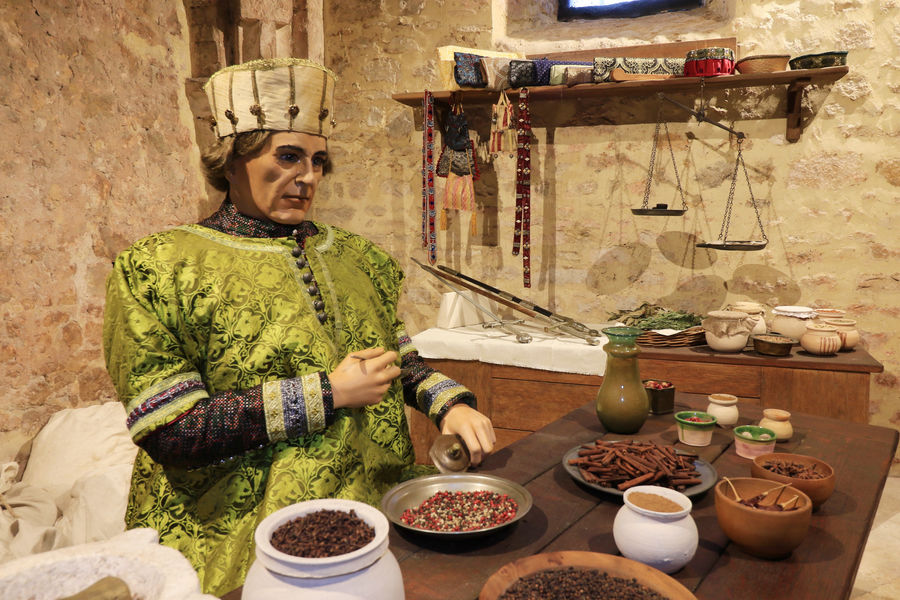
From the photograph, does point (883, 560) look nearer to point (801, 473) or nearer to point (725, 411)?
point (725, 411)

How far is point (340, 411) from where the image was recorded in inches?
60.6

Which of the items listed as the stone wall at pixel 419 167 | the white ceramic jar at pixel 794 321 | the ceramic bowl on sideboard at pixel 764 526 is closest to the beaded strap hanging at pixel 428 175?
the stone wall at pixel 419 167

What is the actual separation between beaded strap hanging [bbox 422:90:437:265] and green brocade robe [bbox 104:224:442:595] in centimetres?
239

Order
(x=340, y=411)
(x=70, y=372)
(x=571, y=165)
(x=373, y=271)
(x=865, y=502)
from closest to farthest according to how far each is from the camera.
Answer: (x=865, y=502)
(x=340, y=411)
(x=373, y=271)
(x=70, y=372)
(x=571, y=165)

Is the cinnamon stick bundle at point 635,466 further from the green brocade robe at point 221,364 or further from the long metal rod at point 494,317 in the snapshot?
the long metal rod at point 494,317

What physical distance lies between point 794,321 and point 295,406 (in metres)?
2.77

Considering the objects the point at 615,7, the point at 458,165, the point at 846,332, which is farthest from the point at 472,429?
the point at 615,7

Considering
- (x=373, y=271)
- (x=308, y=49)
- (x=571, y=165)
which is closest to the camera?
(x=373, y=271)

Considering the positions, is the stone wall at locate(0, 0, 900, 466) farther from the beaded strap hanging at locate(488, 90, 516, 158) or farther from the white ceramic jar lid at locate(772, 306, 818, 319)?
the white ceramic jar lid at locate(772, 306, 818, 319)

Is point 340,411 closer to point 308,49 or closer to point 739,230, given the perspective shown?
point 739,230

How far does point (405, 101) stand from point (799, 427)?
311 centimetres

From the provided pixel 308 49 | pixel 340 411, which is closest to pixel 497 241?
pixel 308 49

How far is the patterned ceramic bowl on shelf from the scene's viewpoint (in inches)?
125

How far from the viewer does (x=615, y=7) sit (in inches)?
156
